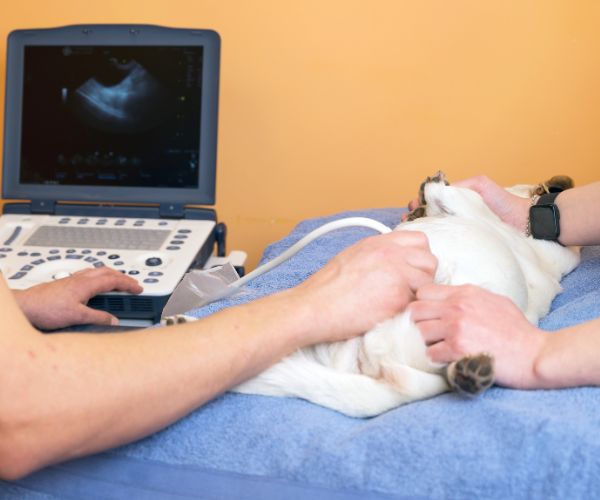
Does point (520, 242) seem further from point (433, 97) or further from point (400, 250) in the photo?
point (433, 97)

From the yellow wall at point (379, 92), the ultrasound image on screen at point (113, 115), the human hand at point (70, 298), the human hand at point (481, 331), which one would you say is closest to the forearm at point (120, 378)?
the human hand at point (481, 331)

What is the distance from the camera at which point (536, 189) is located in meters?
1.25

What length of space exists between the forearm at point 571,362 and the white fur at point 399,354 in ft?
0.30

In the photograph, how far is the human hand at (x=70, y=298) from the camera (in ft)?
3.28

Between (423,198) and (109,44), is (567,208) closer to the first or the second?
(423,198)

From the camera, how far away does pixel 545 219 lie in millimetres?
1144

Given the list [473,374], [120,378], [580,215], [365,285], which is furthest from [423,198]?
[120,378]

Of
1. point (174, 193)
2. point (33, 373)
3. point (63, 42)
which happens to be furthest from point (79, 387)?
point (63, 42)

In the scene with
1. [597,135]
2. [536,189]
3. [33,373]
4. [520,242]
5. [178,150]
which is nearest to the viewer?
[33,373]

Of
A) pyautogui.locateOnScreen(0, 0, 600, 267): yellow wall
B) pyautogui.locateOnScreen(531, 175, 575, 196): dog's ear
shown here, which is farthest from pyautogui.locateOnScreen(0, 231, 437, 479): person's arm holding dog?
pyautogui.locateOnScreen(0, 0, 600, 267): yellow wall

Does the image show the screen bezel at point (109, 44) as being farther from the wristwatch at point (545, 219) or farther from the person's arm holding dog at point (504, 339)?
the person's arm holding dog at point (504, 339)

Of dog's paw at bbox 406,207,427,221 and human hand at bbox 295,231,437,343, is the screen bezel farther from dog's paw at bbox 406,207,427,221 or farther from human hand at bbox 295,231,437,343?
human hand at bbox 295,231,437,343

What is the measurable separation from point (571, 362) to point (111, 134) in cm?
105

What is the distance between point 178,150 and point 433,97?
0.59 m
